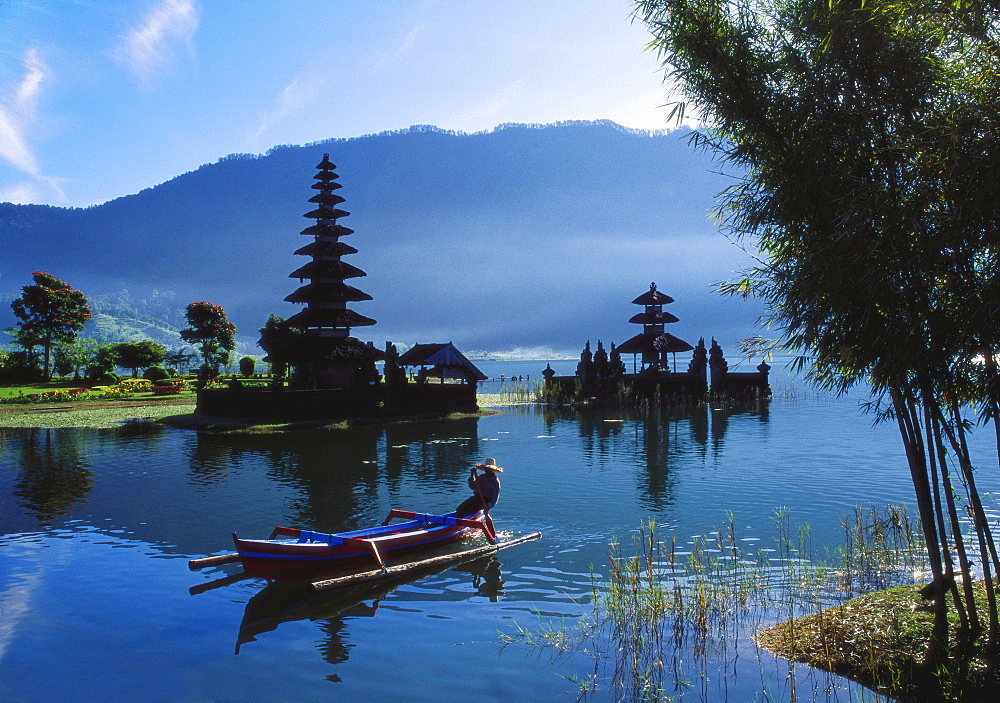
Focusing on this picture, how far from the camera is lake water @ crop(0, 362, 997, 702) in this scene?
872 centimetres

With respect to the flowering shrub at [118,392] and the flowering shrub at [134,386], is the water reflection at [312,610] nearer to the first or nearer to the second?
the flowering shrub at [118,392]

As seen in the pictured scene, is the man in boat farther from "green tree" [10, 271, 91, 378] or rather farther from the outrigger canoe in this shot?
"green tree" [10, 271, 91, 378]

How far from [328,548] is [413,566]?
1562 millimetres

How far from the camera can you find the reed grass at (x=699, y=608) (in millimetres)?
8430

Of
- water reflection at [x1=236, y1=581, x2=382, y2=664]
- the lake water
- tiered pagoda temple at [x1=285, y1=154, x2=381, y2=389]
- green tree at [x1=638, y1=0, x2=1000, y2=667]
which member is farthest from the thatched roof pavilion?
green tree at [x1=638, y1=0, x2=1000, y2=667]

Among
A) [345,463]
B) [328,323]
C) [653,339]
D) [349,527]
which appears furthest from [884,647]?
[653,339]

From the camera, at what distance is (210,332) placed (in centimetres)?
6769

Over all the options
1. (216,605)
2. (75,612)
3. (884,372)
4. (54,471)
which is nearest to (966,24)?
(884,372)

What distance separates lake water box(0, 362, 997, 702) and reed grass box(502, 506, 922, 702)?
222mm

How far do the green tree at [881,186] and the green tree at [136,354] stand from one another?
70.3 metres

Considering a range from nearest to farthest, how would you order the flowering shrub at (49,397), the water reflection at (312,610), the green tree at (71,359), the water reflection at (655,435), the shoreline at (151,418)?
the water reflection at (312,610)
the water reflection at (655,435)
the shoreline at (151,418)
the flowering shrub at (49,397)
the green tree at (71,359)

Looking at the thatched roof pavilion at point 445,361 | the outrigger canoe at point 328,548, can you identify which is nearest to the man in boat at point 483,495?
the outrigger canoe at point 328,548

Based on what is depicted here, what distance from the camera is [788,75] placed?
27.9 feet

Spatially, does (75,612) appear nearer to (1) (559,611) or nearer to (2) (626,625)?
(1) (559,611)
